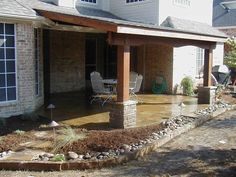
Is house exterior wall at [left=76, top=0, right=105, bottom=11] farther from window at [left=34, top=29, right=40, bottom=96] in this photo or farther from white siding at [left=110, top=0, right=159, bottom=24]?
window at [left=34, top=29, right=40, bottom=96]

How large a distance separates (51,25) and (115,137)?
5.05m

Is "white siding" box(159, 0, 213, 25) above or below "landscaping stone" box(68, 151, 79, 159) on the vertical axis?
above

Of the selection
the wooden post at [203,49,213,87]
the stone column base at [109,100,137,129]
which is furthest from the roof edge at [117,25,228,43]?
the stone column base at [109,100,137,129]

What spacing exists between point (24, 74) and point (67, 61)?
5379 mm

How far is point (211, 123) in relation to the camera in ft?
33.7

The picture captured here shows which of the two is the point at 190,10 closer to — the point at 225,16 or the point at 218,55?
the point at 218,55

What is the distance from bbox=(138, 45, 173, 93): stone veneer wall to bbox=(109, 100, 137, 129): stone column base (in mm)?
7029

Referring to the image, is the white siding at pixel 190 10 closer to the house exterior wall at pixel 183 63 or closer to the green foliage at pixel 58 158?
the house exterior wall at pixel 183 63

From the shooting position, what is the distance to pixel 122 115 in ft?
28.7

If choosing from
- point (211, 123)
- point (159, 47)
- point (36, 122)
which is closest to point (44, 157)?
point (36, 122)

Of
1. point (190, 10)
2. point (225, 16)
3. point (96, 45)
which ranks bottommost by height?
point (96, 45)

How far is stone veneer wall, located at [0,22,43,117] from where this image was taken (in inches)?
387

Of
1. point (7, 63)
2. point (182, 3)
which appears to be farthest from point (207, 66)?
point (7, 63)

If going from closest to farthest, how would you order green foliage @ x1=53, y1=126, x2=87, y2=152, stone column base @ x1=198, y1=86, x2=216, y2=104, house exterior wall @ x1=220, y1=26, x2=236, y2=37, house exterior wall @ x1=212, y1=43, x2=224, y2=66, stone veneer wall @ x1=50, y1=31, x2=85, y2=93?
1. green foliage @ x1=53, y1=126, x2=87, y2=152
2. stone column base @ x1=198, y1=86, x2=216, y2=104
3. stone veneer wall @ x1=50, y1=31, x2=85, y2=93
4. house exterior wall @ x1=212, y1=43, x2=224, y2=66
5. house exterior wall @ x1=220, y1=26, x2=236, y2=37
